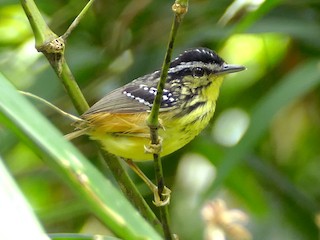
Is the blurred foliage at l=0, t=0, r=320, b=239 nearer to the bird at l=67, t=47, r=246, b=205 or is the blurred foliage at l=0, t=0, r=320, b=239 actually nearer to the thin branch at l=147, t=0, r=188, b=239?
the bird at l=67, t=47, r=246, b=205

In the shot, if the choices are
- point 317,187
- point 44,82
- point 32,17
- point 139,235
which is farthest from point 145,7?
point 139,235

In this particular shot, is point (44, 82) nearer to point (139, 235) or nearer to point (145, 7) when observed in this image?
point (145, 7)

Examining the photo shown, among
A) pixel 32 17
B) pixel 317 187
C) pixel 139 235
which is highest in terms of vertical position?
pixel 32 17

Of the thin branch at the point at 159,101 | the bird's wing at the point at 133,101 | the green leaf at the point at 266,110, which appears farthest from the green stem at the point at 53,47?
the green leaf at the point at 266,110

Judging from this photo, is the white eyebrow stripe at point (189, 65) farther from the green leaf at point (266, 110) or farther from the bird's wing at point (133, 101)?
the green leaf at point (266, 110)

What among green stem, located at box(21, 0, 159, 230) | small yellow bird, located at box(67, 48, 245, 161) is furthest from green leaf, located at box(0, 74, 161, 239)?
small yellow bird, located at box(67, 48, 245, 161)

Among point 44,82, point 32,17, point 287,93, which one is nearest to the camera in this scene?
point 32,17

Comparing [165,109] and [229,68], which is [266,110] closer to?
[229,68]
